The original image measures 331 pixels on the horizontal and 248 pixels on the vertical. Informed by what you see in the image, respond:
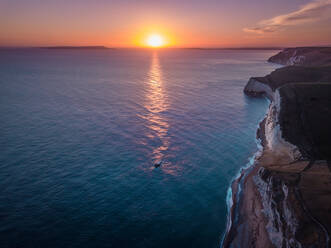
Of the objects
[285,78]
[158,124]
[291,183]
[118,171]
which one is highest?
[291,183]

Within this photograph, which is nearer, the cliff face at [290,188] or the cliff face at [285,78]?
the cliff face at [290,188]

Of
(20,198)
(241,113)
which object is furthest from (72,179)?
(241,113)

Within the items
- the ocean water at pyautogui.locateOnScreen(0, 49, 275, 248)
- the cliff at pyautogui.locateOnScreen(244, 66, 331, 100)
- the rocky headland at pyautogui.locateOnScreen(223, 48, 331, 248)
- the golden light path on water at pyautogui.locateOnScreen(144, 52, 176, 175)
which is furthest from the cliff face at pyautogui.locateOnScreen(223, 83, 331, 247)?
the cliff at pyautogui.locateOnScreen(244, 66, 331, 100)

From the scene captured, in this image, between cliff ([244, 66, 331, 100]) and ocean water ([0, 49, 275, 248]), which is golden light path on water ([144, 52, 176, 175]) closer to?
ocean water ([0, 49, 275, 248])

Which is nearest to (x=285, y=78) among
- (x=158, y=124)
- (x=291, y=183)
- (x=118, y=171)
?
(x=158, y=124)

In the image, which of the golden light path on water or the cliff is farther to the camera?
the cliff

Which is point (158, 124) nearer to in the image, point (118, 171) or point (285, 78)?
point (118, 171)

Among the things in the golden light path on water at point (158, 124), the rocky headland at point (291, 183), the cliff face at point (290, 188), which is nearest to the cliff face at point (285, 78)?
the rocky headland at point (291, 183)

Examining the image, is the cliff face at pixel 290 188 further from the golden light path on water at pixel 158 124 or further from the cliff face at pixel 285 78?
the cliff face at pixel 285 78
